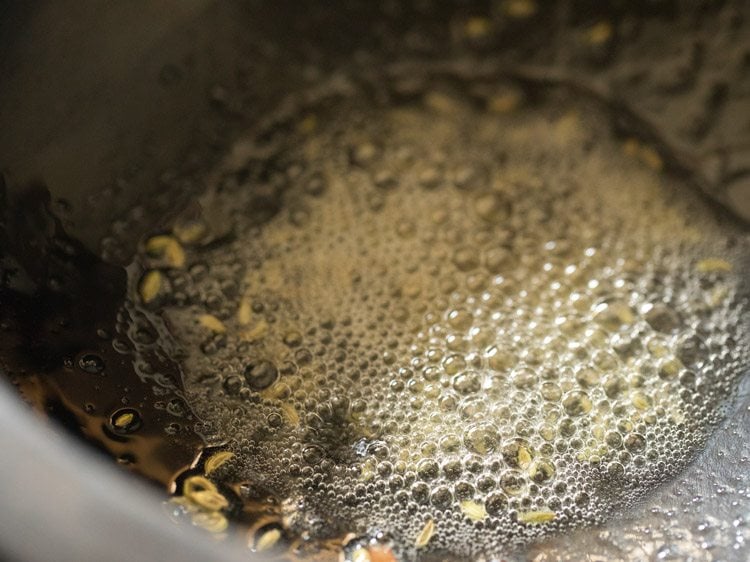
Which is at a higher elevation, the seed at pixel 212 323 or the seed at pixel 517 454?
the seed at pixel 517 454

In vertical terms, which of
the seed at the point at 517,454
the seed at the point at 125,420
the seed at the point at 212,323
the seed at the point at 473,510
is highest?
the seed at the point at 517,454

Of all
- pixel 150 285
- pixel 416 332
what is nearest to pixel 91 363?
pixel 150 285

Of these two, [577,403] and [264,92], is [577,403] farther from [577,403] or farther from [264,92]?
[264,92]

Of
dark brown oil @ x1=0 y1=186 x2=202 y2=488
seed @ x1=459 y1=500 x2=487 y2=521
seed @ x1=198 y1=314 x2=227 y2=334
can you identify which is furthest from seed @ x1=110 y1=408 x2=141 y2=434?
seed @ x1=459 y1=500 x2=487 y2=521

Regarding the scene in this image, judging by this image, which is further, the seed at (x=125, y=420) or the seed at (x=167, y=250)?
the seed at (x=167, y=250)

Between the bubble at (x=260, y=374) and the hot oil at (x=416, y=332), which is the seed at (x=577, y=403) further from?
the bubble at (x=260, y=374)

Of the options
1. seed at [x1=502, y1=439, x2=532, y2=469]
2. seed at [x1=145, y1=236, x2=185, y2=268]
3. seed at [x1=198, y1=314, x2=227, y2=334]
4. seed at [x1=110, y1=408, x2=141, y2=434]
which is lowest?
seed at [x1=110, y1=408, x2=141, y2=434]

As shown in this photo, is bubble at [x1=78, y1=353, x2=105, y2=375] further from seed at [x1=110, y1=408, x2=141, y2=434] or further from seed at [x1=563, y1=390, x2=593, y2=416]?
seed at [x1=563, y1=390, x2=593, y2=416]

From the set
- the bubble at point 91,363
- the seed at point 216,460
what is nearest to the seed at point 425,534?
the seed at point 216,460

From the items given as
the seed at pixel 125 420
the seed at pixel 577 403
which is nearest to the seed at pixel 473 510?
the seed at pixel 577 403
